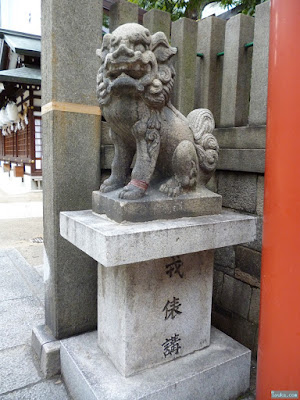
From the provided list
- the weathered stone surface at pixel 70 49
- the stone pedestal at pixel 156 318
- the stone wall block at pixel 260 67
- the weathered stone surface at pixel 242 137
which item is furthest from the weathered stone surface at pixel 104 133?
the stone wall block at pixel 260 67

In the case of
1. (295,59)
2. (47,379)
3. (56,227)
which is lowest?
(47,379)

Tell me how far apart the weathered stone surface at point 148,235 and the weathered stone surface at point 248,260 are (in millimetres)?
606

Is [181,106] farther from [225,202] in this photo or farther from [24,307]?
[24,307]

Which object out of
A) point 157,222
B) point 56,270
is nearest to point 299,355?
point 157,222

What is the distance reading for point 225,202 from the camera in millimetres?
3088

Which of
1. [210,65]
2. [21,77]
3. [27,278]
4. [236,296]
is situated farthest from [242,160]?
[21,77]

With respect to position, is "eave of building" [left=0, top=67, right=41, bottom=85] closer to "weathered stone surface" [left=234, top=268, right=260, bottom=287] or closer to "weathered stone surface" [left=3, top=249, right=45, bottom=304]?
"weathered stone surface" [left=3, top=249, right=45, bottom=304]

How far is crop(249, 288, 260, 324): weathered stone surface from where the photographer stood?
2.78 meters

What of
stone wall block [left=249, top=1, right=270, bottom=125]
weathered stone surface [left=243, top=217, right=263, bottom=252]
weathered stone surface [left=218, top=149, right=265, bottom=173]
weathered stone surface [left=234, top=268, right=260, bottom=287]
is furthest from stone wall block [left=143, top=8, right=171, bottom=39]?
weathered stone surface [left=234, top=268, right=260, bottom=287]

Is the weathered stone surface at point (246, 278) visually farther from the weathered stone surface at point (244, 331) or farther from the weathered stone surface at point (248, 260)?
the weathered stone surface at point (244, 331)

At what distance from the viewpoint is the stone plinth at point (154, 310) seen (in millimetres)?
2051

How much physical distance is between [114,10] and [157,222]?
6.19 ft

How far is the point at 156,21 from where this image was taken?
2.89 m

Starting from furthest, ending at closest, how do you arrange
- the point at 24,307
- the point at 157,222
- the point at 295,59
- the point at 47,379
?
the point at 24,307 < the point at 47,379 < the point at 157,222 < the point at 295,59
